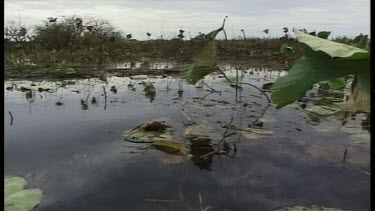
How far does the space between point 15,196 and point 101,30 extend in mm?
8025

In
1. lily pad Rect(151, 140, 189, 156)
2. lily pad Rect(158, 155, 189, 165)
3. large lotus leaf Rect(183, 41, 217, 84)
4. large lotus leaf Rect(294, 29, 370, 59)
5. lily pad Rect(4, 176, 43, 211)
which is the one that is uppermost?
large lotus leaf Rect(294, 29, 370, 59)

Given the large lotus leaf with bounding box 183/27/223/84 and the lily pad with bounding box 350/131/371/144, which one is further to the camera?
the large lotus leaf with bounding box 183/27/223/84

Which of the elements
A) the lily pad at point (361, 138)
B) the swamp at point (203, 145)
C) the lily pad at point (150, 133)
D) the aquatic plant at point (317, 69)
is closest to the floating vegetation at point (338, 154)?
the swamp at point (203, 145)

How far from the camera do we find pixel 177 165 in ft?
4.02

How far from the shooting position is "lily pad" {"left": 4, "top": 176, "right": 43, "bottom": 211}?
3.05 ft

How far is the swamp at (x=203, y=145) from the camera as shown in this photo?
3.20 ft

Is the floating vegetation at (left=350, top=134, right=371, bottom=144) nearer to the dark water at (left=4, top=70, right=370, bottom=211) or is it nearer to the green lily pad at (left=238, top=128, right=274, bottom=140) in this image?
the dark water at (left=4, top=70, right=370, bottom=211)

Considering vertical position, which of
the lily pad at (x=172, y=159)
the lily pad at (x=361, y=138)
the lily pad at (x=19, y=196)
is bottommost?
the lily pad at (x=19, y=196)

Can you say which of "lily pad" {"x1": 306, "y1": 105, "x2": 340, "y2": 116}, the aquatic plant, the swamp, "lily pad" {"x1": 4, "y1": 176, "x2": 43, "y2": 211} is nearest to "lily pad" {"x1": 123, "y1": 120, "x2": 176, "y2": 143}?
the swamp

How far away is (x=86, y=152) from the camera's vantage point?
1.37m

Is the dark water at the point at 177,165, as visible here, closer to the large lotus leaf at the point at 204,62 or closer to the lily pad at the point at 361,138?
the lily pad at the point at 361,138

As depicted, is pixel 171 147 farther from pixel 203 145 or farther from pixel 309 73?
pixel 309 73

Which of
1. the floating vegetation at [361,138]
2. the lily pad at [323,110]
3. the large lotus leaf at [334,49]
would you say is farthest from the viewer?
the lily pad at [323,110]

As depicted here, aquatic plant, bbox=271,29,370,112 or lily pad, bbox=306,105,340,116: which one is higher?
aquatic plant, bbox=271,29,370,112
